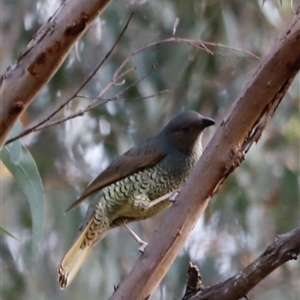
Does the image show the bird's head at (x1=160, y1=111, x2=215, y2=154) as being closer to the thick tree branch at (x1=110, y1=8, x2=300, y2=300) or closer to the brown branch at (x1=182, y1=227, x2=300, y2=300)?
the thick tree branch at (x1=110, y1=8, x2=300, y2=300)

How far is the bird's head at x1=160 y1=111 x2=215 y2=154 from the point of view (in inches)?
126

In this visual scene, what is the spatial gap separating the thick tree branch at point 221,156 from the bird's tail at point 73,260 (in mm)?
1064

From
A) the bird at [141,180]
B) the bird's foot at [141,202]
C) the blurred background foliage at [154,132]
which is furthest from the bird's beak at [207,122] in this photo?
the blurred background foliage at [154,132]

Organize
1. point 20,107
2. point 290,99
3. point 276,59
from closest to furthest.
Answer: point 20,107
point 276,59
point 290,99

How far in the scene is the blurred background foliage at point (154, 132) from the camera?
13.8 feet

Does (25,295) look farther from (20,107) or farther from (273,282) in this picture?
(20,107)

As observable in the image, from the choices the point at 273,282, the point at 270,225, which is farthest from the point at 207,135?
the point at 273,282

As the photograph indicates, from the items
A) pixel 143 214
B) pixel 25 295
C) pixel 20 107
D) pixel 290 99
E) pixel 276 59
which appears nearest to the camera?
pixel 20 107

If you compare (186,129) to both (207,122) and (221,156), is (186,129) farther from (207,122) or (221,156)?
(221,156)

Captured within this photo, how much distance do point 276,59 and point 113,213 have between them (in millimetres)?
1532

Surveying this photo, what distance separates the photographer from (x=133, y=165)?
126 inches

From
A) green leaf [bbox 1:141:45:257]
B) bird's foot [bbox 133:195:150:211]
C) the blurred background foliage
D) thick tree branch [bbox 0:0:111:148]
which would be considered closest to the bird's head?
bird's foot [bbox 133:195:150:211]


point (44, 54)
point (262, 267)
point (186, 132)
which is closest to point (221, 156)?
point (262, 267)

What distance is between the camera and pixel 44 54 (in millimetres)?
1660
